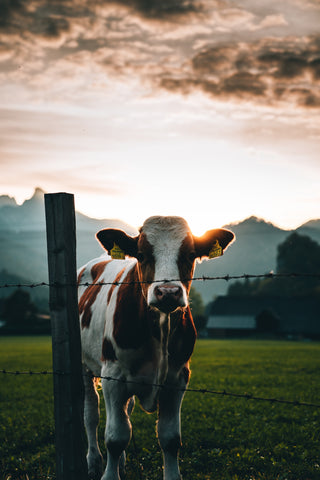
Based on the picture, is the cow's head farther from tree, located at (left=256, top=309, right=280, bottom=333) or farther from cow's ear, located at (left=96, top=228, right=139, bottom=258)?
tree, located at (left=256, top=309, right=280, bottom=333)

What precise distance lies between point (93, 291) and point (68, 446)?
2733 mm

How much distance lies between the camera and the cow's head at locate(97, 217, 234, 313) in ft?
12.3

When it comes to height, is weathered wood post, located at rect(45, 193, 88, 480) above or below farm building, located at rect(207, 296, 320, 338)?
above

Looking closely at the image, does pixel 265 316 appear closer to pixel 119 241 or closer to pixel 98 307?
pixel 98 307

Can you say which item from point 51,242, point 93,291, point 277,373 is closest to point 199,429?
point 93,291

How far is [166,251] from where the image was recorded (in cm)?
420

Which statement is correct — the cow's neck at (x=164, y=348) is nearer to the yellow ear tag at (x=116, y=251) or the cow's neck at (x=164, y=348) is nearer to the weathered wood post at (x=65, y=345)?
the yellow ear tag at (x=116, y=251)

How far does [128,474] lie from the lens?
5492 millimetres

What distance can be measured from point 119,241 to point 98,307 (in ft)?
4.22

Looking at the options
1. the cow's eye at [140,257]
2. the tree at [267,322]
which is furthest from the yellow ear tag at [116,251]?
the tree at [267,322]

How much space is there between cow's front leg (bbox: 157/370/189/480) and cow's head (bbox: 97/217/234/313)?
105 cm

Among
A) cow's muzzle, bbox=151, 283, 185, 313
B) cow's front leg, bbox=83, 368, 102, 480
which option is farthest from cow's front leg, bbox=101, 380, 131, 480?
cow's front leg, bbox=83, 368, 102, 480

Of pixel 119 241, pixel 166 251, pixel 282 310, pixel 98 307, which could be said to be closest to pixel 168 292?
pixel 166 251

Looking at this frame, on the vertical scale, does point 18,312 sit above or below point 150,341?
below
